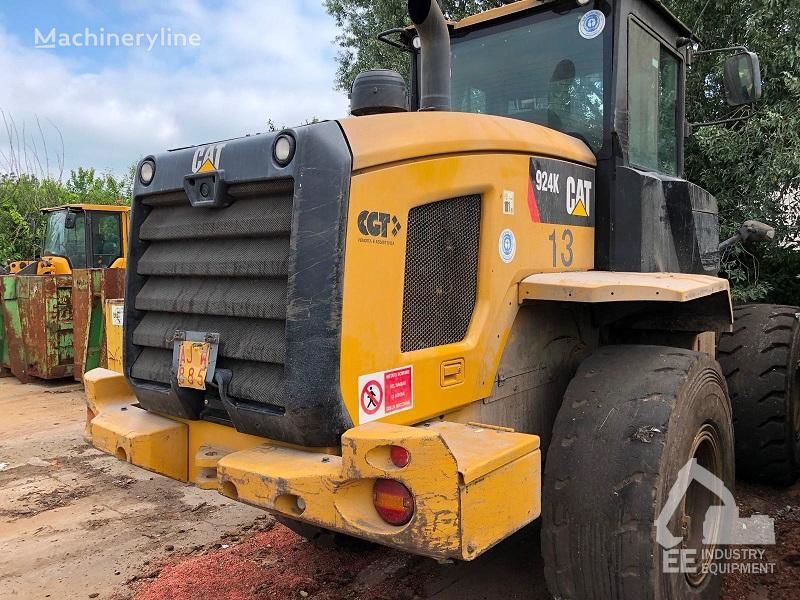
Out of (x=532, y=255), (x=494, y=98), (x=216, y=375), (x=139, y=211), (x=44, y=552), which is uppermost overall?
(x=494, y=98)

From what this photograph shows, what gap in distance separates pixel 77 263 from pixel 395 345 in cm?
1138

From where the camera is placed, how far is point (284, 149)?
239cm

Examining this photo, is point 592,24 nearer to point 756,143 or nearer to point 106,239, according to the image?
point 756,143

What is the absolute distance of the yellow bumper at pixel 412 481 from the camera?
1975mm

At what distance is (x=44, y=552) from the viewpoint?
3.97 metres

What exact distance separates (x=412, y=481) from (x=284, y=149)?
1201 millimetres

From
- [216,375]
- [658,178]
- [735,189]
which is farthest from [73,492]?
[735,189]

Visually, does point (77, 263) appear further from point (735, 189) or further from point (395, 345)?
point (395, 345)

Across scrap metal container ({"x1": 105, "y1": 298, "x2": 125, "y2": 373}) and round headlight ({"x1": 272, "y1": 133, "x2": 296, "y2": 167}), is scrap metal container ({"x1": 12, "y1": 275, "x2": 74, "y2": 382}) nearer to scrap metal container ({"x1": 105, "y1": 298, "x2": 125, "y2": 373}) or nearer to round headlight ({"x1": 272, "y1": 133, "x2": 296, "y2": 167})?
scrap metal container ({"x1": 105, "y1": 298, "x2": 125, "y2": 373})

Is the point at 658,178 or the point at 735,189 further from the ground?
the point at 735,189

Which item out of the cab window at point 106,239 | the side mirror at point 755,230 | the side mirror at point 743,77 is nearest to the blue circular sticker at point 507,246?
the side mirror at point 743,77

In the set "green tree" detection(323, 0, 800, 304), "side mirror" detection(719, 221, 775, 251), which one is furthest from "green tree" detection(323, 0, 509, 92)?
"side mirror" detection(719, 221, 775, 251)

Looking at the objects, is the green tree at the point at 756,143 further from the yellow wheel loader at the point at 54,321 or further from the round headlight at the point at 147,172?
the yellow wheel loader at the point at 54,321

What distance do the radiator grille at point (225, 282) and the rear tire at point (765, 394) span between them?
3236mm
